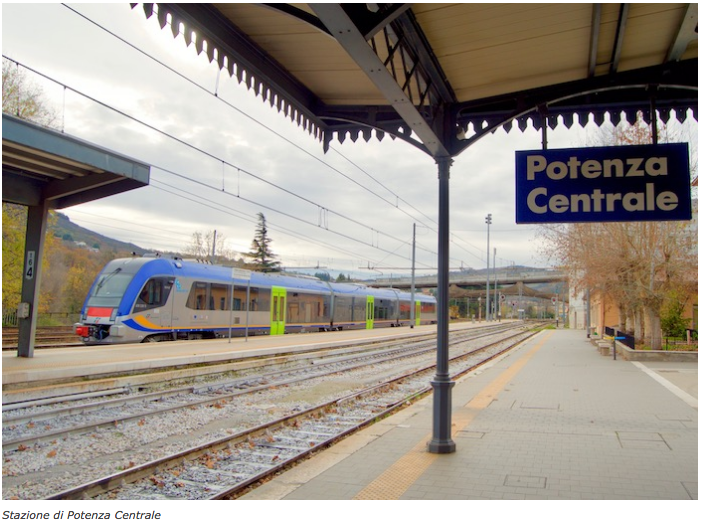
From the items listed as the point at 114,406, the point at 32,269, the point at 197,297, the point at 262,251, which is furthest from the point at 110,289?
the point at 262,251

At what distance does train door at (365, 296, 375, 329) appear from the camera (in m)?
36.0

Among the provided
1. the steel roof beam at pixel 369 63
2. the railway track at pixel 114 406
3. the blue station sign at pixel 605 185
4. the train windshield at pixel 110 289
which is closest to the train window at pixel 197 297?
the train windshield at pixel 110 289

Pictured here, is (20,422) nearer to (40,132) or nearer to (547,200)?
(40,132)

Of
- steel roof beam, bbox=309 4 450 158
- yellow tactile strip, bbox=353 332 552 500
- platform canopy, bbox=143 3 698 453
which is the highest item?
platform canopy, bbox=143 3 698 453

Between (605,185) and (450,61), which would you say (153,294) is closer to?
(450,61)

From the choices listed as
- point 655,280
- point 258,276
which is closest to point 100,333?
point 258,276

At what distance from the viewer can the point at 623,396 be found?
11.0m

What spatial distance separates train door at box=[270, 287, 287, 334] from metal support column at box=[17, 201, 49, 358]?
43.5ft

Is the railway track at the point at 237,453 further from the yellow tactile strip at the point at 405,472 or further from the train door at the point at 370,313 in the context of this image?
the train door at the point at 370,313

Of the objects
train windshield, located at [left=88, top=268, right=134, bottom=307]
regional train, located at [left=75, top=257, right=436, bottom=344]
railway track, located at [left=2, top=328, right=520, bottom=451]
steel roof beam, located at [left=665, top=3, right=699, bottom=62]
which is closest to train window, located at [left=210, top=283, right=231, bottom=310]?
regional train, located at [left=75, top=257, right=436, bottom=344]

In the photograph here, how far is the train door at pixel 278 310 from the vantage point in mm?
25000

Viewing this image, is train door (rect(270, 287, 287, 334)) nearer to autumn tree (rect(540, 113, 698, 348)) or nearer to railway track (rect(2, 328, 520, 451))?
railway track (rect(2, 328, 520, 451))

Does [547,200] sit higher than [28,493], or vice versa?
[547,200]

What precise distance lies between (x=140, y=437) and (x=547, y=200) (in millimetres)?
5999
